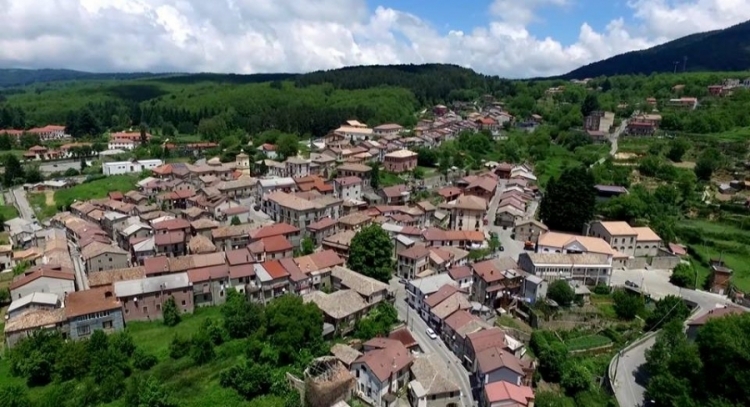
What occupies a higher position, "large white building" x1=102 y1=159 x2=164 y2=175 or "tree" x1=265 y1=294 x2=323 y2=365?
"large white building" x1=102 y1=159 x2=164 y2=175

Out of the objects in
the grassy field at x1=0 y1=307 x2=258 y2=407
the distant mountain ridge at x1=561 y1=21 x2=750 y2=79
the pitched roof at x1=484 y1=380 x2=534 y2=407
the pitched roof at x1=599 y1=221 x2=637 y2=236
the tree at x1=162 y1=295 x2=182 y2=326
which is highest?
the distant mountain ridge at x1=561 y1=21 x2=750 y2=79

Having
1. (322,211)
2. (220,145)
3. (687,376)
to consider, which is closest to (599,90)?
(220,145)

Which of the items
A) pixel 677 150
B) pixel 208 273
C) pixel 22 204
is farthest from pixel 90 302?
pixel 677 150

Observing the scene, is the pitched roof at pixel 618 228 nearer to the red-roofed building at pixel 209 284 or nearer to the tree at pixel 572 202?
the tree at pixel 572 202

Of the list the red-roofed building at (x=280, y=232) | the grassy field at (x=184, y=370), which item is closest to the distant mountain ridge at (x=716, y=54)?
the red-roofed building at (x=280, y=232)

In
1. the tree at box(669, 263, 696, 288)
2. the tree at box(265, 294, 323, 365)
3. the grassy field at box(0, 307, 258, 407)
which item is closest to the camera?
the grassy field at box(0, 307, 258, 407)

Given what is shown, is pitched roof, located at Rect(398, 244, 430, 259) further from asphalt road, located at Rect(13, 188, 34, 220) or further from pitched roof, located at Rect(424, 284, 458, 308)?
asphalt road, located at Rect(13, 188, 34, 220)

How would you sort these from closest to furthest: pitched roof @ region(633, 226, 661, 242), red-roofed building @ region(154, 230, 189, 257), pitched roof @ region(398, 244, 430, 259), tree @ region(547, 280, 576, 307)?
1. tree @ region(547, 280, 576, 307)
2. pitched roof @ region(398, 244, 430, 259)
3. red-roofed building @ region(154, 230, 189, 257)
4. pitched roof @ region(633, 226, 661, 242)

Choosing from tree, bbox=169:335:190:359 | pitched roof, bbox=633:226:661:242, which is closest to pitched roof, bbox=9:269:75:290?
tree, bbox=169:335:190:359
